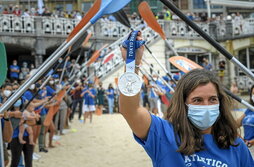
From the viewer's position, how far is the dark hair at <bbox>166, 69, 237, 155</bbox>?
1.86 metres

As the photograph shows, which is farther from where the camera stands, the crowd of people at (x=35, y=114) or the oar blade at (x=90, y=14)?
the crowd of people at (x=35, y=114)

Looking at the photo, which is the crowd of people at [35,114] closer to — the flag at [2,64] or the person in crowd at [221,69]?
the flag at [2,64]

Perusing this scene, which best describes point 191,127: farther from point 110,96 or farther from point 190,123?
point 110,96

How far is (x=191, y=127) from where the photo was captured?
75.5 inches

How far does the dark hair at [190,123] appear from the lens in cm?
186

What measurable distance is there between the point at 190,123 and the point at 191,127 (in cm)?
3

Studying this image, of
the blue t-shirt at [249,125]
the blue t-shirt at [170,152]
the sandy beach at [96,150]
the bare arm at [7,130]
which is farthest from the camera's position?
the sandy beach at [96,150]

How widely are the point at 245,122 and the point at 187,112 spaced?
2.27 metres

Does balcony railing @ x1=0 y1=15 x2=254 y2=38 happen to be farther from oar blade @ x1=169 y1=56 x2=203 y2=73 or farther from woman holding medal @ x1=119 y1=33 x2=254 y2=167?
woman holding medal @ x1=119 y1=33 x2=254 y2=167

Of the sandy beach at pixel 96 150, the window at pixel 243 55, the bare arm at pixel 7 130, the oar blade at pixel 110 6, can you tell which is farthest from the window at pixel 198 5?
the oar blade at pixel 110 6

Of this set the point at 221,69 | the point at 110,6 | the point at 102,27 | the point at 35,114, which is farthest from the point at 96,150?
the point at 221,69

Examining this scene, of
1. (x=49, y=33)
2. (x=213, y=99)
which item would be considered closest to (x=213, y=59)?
(x=49, y=33)

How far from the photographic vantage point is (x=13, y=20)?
1795 cm

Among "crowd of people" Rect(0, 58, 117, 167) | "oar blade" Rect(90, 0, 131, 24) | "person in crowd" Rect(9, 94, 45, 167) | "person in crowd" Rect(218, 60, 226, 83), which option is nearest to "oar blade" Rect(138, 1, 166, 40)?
"oar blade" Rect(90, 0, 131, 24)
